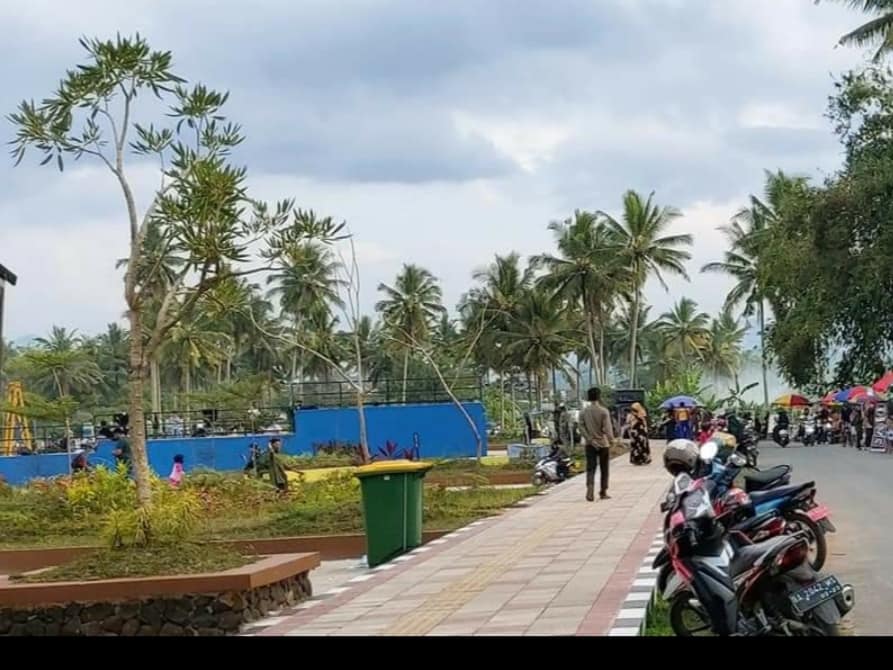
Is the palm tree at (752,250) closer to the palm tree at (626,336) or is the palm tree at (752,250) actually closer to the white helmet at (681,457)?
the palm tree at (626,336)

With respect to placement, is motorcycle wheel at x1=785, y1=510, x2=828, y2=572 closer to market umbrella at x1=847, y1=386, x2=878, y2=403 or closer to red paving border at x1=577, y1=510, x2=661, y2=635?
red paving border at x1=577, y1=510, x2=661, y2=635

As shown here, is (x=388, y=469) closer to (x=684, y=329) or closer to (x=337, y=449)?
(x=337, y=449)

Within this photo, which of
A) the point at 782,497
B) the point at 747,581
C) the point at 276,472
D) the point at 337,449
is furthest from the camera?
the point at 337,449

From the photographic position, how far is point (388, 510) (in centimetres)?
1142

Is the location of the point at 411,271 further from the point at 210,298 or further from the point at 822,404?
the point at 210,298

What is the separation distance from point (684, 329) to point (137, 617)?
6756cm

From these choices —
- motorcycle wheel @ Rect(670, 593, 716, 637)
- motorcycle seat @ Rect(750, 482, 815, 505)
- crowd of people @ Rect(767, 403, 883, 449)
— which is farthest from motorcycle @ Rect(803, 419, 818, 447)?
motorcycle wheel @ Rect(670, 593, 716, 637)

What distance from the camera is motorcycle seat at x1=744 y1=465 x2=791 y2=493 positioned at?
27.9 feet

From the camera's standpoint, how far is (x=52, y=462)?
3212 centimetres

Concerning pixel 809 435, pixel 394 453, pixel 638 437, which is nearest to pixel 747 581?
pixel 638 437

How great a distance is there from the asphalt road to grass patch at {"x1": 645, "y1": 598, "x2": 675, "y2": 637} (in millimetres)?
1023

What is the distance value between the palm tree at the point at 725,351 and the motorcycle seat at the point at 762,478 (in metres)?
72.0

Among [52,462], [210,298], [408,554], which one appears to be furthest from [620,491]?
[52,462]

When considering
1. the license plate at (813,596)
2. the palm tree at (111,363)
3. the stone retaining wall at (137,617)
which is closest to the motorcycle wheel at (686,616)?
the license plate at (813,596)
